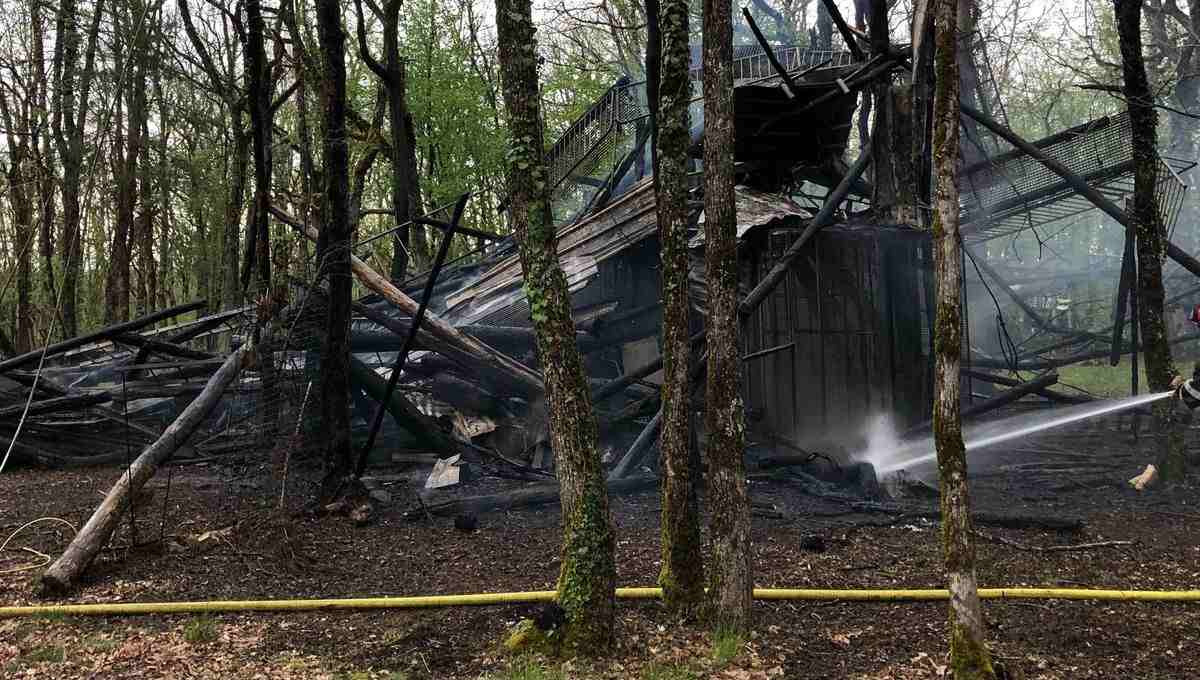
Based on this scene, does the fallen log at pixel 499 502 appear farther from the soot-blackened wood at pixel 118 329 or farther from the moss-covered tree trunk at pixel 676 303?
the soot-blackened wood at pixel 118 329

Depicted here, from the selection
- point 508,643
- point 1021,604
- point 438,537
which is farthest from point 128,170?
point 1021,604

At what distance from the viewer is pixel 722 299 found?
193 inches

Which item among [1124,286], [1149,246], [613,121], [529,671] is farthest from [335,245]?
[1124,286]

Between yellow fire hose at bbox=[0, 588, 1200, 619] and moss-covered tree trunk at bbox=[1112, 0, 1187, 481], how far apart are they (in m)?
3.46

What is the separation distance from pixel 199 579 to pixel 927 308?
8.40 meters

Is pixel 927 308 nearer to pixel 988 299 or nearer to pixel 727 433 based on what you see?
pixel 727 433

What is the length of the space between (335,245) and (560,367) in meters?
4.51

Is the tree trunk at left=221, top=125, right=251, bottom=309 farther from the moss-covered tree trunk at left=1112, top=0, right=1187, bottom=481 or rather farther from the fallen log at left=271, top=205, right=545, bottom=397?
the moss-covered tree trunk at left=1112, top=0, right=1187, bottom=481

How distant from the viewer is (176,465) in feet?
36.4

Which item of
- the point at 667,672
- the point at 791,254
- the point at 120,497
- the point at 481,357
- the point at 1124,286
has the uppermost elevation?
the point at 791,254

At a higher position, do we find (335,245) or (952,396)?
(335,245)

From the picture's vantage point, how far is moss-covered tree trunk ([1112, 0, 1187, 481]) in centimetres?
845

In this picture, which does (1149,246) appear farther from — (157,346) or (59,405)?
(59,405)

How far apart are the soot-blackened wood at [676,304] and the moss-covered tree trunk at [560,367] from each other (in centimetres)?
45
